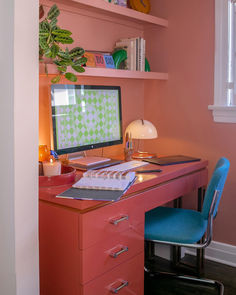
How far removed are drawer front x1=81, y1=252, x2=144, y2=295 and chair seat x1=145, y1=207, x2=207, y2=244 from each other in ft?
0.61

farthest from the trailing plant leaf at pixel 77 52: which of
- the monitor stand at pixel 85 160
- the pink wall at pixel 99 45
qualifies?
the monitor stand at pixel 85 160

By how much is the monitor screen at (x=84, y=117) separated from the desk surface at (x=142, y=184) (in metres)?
0.38

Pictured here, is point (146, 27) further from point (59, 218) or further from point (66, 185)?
point (59, 218)

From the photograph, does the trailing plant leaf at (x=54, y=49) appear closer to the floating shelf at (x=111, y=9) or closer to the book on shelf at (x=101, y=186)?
the floating shelf at (x=111, y=9)

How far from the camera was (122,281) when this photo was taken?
76.8 inches

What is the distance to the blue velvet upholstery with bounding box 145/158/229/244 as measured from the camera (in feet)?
6.83

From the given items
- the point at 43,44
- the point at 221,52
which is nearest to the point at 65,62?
the point at 43,44

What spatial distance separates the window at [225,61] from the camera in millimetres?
2729

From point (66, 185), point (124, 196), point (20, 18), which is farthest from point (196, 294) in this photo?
point (20, 18)

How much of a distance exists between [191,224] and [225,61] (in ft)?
3.88

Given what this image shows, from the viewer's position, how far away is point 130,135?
279cm

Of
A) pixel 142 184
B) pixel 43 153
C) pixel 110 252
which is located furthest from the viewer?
pixel 43 153

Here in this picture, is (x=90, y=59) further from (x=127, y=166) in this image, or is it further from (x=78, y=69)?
(x=127, y=166)

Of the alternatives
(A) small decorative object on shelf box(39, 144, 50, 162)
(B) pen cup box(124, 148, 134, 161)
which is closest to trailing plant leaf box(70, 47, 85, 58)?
(A) small decorative object on shelf box(39, 144, 50, 162)
